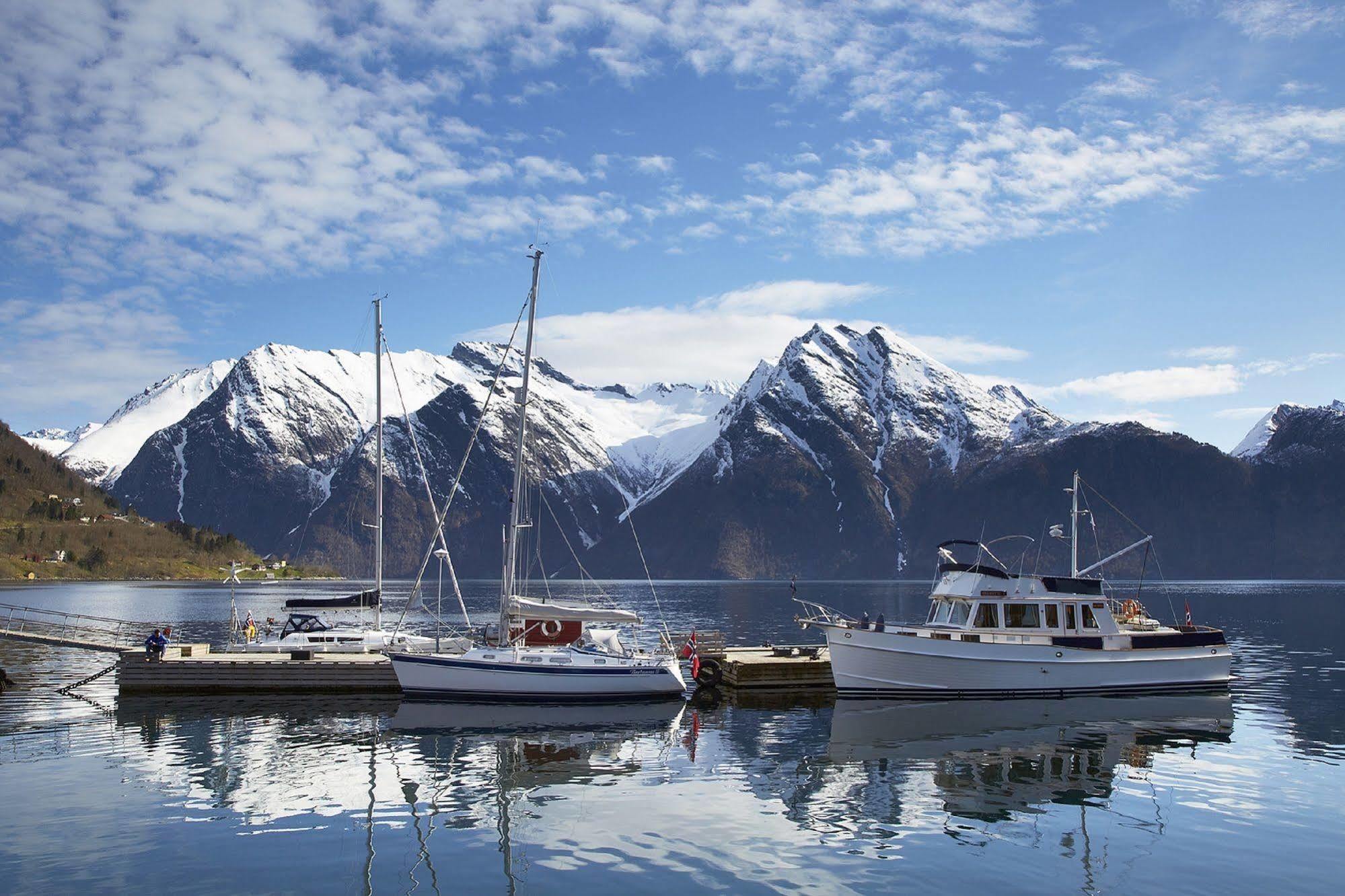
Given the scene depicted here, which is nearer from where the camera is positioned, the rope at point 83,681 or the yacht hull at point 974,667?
the yacht hull at point 974,667

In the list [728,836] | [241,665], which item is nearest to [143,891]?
[728,836]

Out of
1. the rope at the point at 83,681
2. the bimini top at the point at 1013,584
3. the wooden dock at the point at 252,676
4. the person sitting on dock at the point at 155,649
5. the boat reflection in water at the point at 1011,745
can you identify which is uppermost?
the bimini top at the point at 1013,584

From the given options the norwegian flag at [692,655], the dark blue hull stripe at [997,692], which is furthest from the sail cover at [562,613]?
the dark blue hull stripe at [997,692]

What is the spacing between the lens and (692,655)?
5394 cm

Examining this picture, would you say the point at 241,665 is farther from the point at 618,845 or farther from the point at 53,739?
the point at 618,845

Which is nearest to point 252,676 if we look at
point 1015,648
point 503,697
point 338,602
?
point 503,697

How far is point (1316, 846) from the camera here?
24.7 m

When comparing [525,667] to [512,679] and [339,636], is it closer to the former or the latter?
[512,679]

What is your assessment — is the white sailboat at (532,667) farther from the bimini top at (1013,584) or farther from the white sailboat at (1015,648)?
the bimini top at (1013,584)

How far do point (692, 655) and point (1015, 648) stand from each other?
54.3 feet

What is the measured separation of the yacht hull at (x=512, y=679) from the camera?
156 feet

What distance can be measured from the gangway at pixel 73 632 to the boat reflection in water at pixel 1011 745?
3972 cm

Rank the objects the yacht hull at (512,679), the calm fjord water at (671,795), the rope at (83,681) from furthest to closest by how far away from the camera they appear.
A: the rope at (83,681) → the yacht hull at (512,679) → the calm fjord water at (671,795)

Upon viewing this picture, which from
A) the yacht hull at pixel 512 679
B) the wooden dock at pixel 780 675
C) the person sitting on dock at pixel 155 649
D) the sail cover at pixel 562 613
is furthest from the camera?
the wooden dock at pixel 780 675
